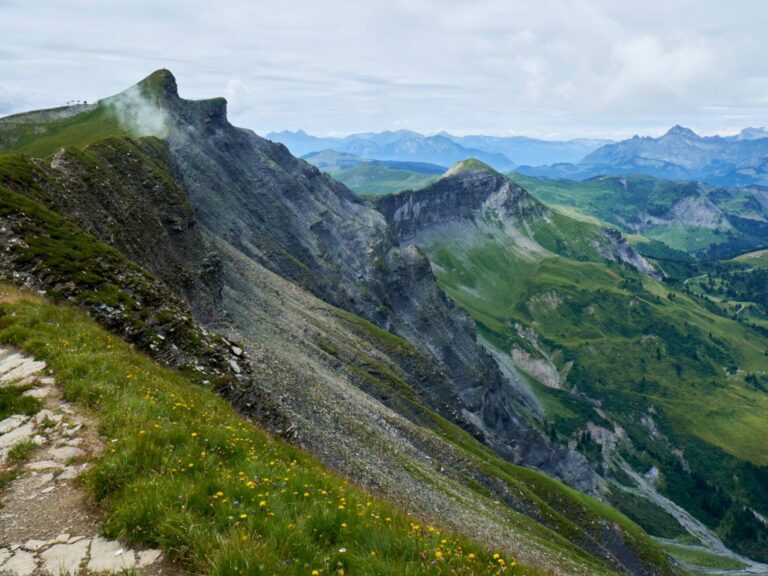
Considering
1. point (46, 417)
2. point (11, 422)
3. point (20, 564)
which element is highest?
point (46, 417)

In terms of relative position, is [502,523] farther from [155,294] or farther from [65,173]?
[65,173]

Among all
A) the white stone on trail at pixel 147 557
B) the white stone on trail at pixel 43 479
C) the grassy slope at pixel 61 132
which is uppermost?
the grassy slope at pixel 61 132

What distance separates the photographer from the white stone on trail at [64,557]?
9.50m

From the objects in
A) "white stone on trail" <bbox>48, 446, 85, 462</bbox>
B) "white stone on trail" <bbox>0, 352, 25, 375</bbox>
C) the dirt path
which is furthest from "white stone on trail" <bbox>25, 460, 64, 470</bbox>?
"white stone on trail" <bbox>0, 352, 25, 375</bbox>

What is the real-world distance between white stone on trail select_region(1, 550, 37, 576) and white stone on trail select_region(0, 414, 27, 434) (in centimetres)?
630

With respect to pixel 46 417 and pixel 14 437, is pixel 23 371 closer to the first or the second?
pixel 46 417

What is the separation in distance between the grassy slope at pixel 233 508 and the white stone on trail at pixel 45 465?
127 centimetres

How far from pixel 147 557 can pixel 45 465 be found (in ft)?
17.7

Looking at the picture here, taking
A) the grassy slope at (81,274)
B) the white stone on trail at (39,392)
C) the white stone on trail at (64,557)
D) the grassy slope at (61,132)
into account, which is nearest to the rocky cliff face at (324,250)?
the grassy slope at (61,132)

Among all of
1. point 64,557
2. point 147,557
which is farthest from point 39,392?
point 147,557

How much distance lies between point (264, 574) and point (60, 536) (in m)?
5.00

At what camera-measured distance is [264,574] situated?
8758 mm

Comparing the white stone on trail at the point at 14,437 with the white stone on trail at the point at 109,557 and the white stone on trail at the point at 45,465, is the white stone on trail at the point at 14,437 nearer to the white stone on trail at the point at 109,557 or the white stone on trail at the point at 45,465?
the white stone on trail at the point at 45,465

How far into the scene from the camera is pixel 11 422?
50.1 ft
